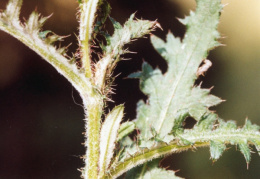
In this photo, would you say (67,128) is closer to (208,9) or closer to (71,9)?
(71,9)

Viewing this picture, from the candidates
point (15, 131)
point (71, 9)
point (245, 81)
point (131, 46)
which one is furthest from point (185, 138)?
point (245, 81)

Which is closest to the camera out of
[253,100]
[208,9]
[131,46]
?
[208,9]

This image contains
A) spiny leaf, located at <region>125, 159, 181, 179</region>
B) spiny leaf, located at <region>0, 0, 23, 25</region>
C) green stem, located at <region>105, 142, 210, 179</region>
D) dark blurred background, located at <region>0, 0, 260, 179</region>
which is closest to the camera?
spiny leaf, located at <region>0, 0, 23, 25</region>

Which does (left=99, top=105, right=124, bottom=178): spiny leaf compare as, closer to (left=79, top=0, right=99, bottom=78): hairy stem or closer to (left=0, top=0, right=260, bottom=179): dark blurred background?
(left=79, top=0, right=99, bottom=78): hairy stem

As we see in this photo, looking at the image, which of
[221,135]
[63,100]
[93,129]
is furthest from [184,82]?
[63,100]

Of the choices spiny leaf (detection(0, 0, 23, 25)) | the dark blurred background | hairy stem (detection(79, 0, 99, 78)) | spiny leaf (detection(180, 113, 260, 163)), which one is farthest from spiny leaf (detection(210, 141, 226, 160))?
the dark blurred background

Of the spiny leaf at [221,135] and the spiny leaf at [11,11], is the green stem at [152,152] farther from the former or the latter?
the spiny leaf at [11,11]

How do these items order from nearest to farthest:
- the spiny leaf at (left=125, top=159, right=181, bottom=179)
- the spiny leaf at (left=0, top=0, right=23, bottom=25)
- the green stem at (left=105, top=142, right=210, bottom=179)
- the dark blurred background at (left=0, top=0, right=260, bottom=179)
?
the spiny leaf at (left=0, top=0, right=23, bottom=25)
the green stem at (left=105, top=142, right=210, bottom=179)
the spiny leaf at (left=125, top=159, right=181, bottom=179)
the dark blurred background at (left=0, top=0, right=260, bottom=179)
